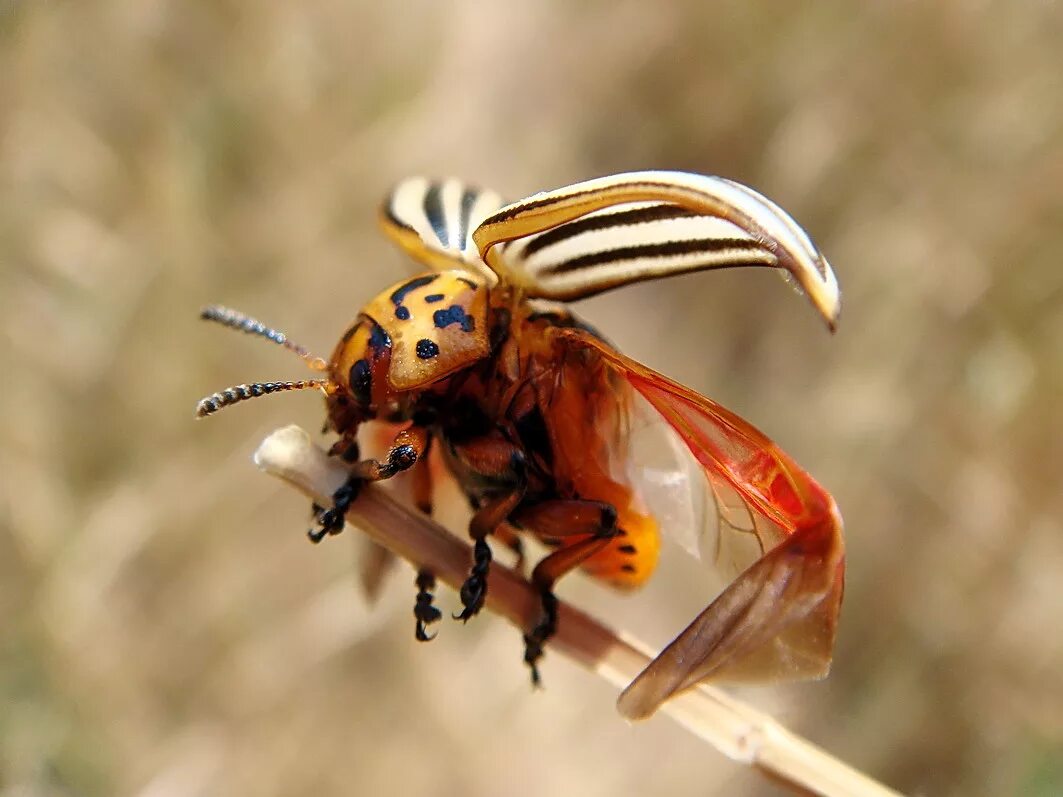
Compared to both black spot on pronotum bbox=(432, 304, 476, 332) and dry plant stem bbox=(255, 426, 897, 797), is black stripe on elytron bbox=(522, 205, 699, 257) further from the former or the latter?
dry plant stem bbox=(255, 426, 897, 797)

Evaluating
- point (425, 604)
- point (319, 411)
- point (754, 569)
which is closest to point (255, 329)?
point (425, 604)

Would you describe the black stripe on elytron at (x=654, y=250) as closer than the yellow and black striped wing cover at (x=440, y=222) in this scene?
Yes

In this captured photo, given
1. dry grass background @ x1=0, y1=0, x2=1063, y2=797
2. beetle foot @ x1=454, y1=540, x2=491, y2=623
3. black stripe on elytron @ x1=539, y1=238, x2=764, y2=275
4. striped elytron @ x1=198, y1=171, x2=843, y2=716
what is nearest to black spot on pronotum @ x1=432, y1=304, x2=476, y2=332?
striped elytron @ x1=198, y1=171, x2=843, y2=716

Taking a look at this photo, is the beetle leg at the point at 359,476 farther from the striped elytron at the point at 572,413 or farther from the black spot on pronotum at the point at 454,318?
the black spot on pronotum at the point at 454,318

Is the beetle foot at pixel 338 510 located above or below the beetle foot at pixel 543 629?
above

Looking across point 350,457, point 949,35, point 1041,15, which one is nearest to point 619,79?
point 949,35

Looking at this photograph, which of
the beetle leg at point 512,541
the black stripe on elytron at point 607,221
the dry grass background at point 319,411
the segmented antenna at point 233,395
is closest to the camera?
the black stripe on elytron at point 607,221

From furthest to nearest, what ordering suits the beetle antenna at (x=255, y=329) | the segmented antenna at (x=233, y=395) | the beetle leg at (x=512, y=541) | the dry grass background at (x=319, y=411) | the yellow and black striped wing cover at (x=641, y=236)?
the dry grass background at (x=319, y=411) < the beetle leg at (x=512, y=541) < the beetle antenna at (x=255, y=329) < the segmented antenna at (x=233, y=395) < the yellow and black striped wing cover at (x=641, y=236)

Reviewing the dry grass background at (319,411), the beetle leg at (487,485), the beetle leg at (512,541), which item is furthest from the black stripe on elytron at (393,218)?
the dry grass background at (319,411)
